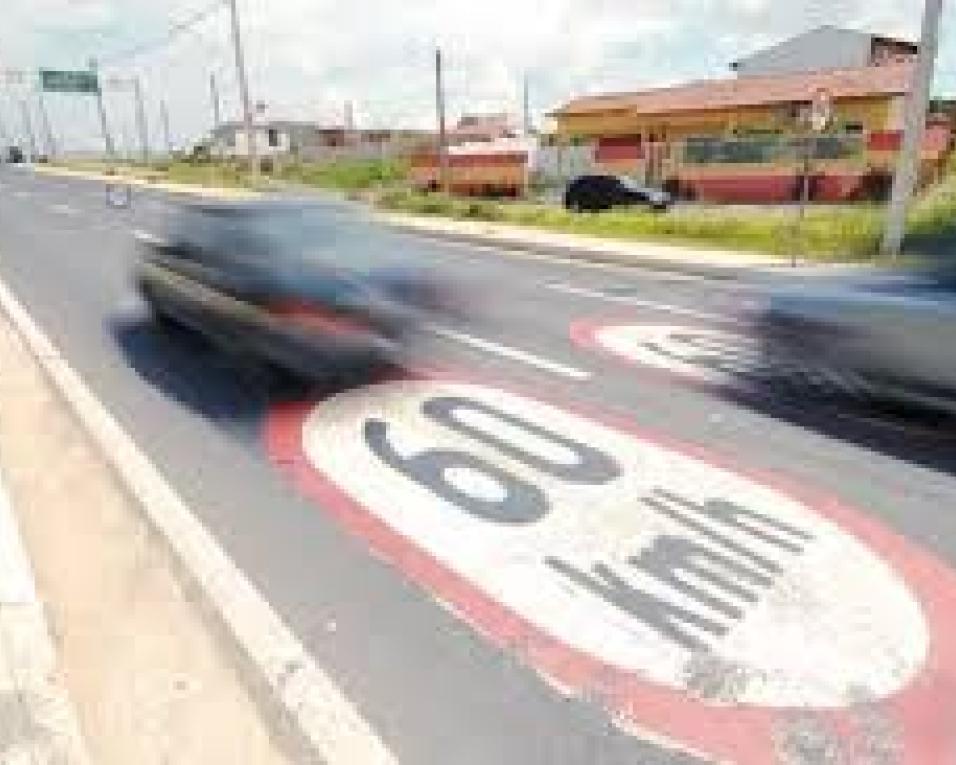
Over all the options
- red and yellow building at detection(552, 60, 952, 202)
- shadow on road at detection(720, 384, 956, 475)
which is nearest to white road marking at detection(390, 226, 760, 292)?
shadow on road at detection(720, 384, 956, 475)

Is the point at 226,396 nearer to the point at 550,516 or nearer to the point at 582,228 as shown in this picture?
the point at 550,516

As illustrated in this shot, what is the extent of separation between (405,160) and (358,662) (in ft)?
172

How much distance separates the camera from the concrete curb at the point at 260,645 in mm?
3609

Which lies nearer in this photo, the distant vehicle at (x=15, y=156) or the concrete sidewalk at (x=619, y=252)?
the concrete sidewalk at (x=619, y=252)

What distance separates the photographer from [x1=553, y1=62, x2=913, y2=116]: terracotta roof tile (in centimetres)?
3609

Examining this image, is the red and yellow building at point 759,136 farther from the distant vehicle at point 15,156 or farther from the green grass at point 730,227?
the distant vehicle at point 15,156

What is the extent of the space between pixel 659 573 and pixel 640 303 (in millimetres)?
8809

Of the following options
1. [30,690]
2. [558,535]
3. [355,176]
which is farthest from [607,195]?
[30,690]

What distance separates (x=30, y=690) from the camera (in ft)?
12.6

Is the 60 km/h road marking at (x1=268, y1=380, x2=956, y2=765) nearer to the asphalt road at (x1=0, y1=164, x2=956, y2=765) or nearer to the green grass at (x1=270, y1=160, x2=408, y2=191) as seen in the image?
the asphalt road at (x1=0, y1=164, x2=956, y2=765)

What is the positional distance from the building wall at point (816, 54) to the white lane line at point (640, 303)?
46268 mm

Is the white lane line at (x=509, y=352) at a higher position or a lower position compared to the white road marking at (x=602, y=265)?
higher

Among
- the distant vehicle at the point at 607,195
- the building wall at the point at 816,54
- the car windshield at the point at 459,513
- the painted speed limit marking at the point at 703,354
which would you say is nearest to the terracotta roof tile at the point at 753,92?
the distant vehicle at the point at 607,195

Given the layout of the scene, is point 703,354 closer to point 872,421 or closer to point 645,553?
point 872,421
